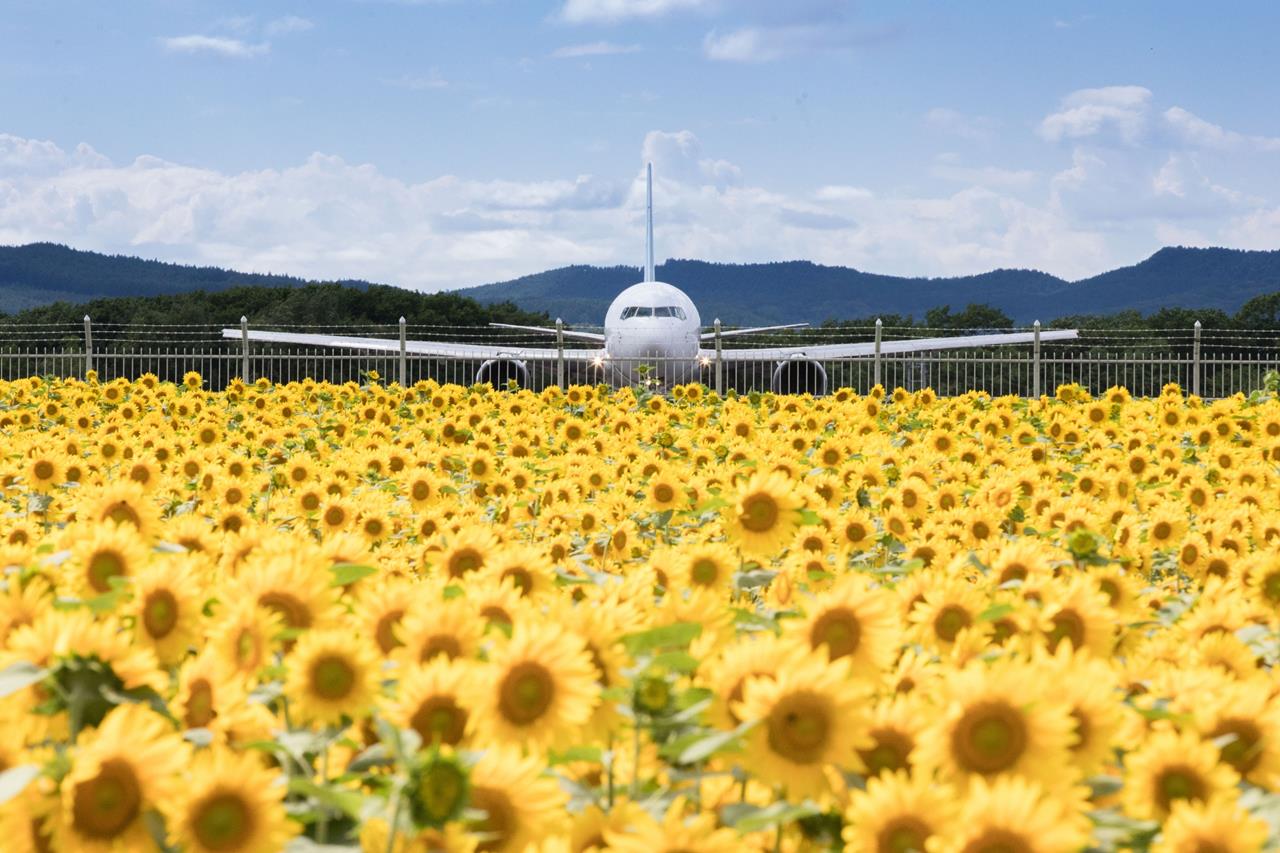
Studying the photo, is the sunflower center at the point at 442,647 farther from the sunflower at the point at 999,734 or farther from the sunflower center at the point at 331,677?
the sunflower at the point at 999,734

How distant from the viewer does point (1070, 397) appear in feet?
32.5

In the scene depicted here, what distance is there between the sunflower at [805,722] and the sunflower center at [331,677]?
0.51m

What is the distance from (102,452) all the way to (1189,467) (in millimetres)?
4544

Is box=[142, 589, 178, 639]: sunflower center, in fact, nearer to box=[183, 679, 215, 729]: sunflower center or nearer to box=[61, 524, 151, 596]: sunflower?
box=[183, 679, 215, 729]: sunflower center

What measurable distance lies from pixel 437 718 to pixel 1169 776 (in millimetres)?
831

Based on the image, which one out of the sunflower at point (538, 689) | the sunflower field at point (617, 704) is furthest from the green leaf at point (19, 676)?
the sunflower at point (538, 689)

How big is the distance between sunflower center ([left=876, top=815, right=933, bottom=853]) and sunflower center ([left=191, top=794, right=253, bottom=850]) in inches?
25.7

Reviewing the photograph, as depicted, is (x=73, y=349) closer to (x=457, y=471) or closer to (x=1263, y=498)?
(x=457, y=471)

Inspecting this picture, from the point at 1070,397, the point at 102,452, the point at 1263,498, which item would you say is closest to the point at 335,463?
the point at 102,452

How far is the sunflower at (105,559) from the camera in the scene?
2326mm


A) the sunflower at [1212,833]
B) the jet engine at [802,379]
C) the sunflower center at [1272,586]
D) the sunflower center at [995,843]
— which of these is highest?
the sunflower center at [995,843]

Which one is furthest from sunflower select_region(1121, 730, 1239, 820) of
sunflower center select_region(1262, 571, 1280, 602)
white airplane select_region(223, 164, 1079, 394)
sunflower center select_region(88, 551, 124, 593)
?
white airplane select_region(223, 164, 1079, 394)

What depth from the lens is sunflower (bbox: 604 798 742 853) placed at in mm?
1391

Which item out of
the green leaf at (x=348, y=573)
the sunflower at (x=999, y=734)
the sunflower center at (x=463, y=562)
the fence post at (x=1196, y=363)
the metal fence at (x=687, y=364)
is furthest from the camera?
the fence post at (x=1196, y=363)
